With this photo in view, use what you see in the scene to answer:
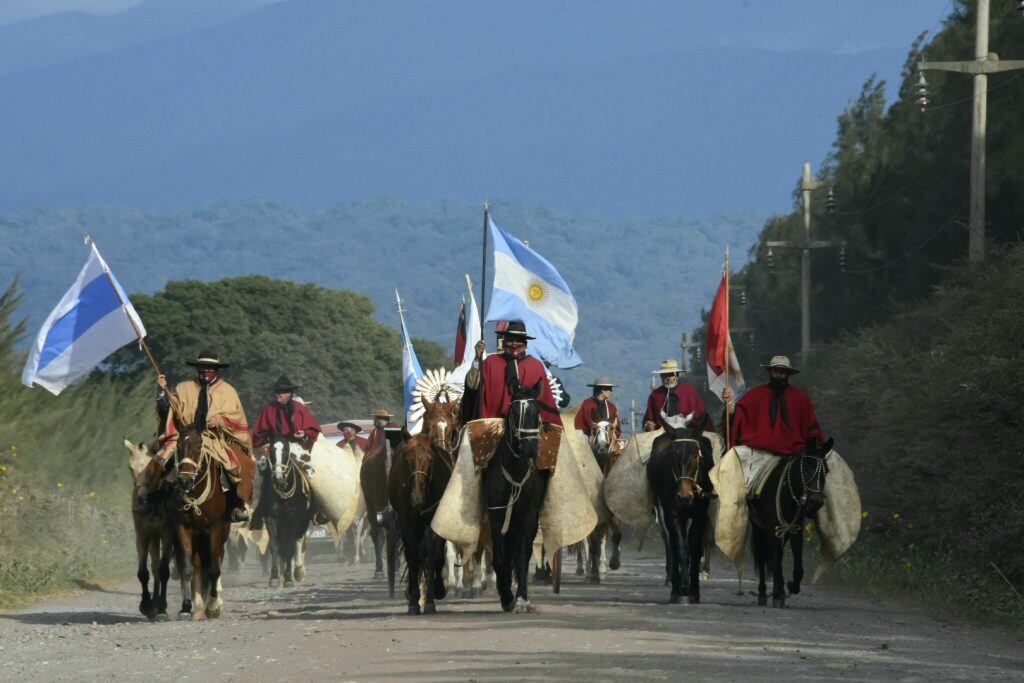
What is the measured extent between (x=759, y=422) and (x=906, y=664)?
7279 mm

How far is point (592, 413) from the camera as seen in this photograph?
2592cm

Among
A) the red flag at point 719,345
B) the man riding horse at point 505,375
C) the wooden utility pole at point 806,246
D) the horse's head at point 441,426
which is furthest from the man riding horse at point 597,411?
the wooden utility pole at point 806,246

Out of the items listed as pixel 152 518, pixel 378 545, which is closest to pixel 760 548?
pixel 152 518

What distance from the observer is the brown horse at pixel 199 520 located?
1892cm

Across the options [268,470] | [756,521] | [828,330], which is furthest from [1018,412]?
[828,330]

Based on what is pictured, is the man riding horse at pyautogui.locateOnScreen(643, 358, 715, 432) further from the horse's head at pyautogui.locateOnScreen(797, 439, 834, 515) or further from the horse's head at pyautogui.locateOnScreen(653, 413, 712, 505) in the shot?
the horse's head at pyautogui.locateOnScreen(797, 439, 834, 515)

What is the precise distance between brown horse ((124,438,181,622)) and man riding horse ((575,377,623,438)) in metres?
6.97

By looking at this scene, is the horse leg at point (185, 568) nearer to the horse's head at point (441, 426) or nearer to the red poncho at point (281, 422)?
the horse's head at point (441, 426)

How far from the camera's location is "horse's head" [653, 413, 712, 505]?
20281 mm

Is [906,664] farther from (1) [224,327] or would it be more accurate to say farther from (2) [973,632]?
(1) [224,327]

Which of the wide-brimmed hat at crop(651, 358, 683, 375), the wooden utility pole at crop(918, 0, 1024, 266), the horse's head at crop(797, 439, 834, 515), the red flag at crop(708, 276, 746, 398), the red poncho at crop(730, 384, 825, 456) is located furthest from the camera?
the wooden utility pole at crop(918, 0, 1024, 266)

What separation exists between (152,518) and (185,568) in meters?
0.60

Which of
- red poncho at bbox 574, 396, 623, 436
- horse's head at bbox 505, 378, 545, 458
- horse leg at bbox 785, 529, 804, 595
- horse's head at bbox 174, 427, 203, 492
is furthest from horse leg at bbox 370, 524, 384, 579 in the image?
horse's head at bbox 505, 378, 545, 458

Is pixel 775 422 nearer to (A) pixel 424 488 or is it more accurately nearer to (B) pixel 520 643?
(A) pixel 424 488
